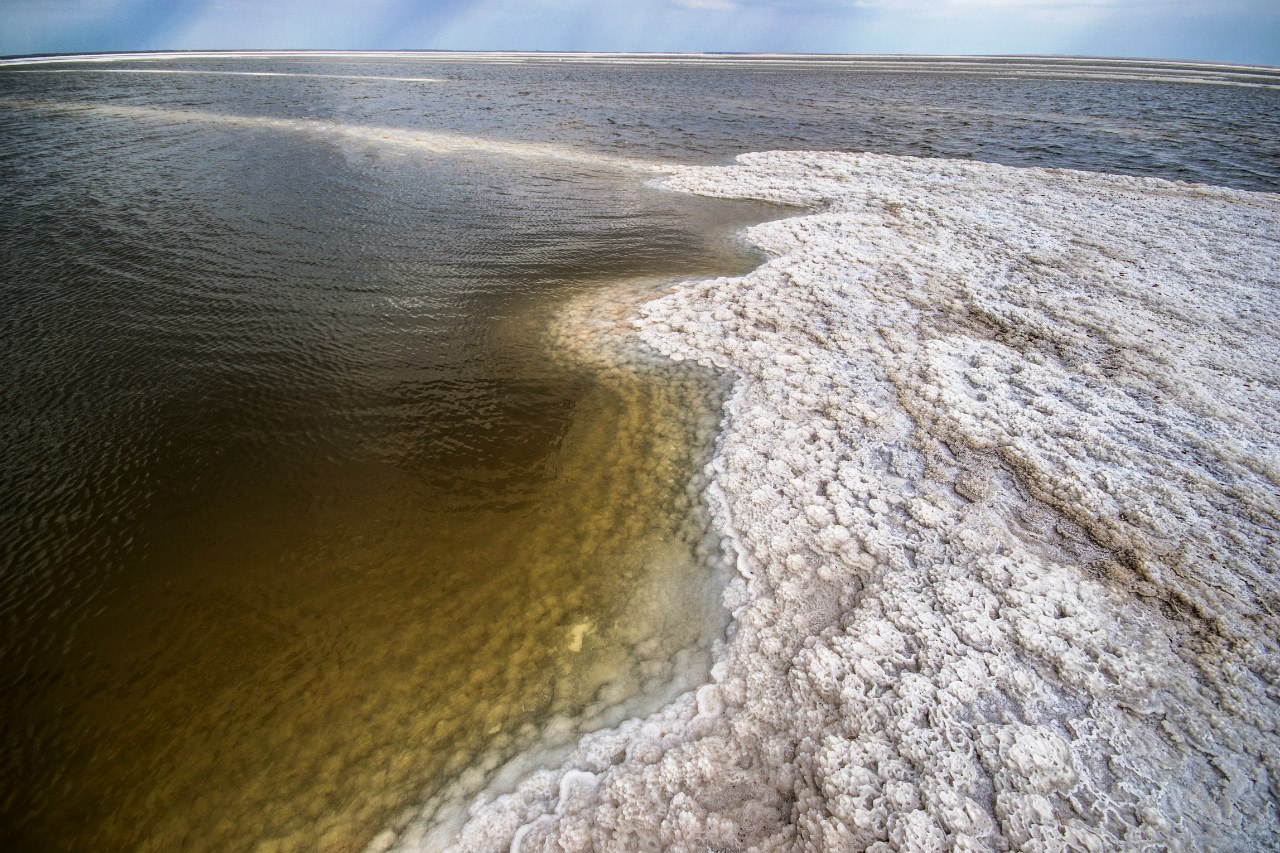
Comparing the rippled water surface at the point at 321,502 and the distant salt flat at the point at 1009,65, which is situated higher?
the distant salt flat at the point at 1009,65

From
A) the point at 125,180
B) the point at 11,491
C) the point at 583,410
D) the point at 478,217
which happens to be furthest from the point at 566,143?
the point at 11,491

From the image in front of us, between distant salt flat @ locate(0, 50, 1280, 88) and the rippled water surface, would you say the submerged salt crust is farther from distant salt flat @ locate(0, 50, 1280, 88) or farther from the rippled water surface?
distant salt flat @ locate(0, 50, 1280, 88)

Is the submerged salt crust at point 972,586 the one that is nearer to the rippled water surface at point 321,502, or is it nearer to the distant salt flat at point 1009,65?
the rippled water surface at point 321,502

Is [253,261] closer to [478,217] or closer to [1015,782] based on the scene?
[478,217]

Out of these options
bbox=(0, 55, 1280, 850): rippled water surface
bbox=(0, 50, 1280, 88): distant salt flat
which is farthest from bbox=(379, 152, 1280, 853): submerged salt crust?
bbox=(0, 50, 1280, 88): distant salt flat

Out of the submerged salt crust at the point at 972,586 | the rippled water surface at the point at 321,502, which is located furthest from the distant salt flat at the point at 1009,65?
the rippled water surface at the point at 321,502

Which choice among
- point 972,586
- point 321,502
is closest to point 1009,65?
point 972,586
